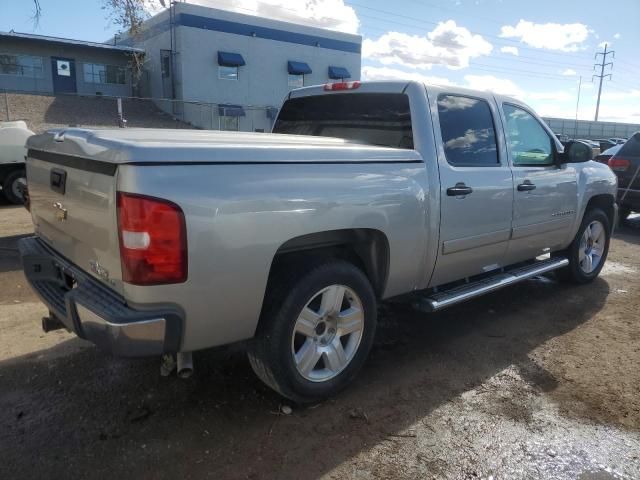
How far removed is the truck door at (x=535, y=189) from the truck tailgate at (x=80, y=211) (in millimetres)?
3185

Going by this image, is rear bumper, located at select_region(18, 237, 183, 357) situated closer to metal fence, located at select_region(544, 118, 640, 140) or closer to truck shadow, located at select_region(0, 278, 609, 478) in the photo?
truck shadow, located at select_region(0, 278, 609, 478)

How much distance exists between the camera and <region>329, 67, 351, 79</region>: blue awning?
31.1m

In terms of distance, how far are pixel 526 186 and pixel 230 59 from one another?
25.2 m

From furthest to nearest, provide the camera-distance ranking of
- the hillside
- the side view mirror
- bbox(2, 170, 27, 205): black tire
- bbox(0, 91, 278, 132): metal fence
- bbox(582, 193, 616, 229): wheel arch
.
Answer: bbox(0, 91, 278, 132): metal fence, the hillside, bbox(2, 170, 27, 205): black tire, bbox(582, 193, 616, 229): wheel arch, the side view mirror

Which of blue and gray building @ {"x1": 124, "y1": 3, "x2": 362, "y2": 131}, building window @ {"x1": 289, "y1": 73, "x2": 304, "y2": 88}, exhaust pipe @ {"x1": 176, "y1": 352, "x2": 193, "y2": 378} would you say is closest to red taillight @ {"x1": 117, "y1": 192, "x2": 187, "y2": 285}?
exhaust pipe @ {"x1": 176, "y1": 352, "x2": 193, "y2": 378}

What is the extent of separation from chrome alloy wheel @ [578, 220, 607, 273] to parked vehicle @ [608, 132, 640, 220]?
407 centimetres

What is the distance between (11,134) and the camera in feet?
32.9

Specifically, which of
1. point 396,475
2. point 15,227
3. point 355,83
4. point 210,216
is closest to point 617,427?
point 396,475

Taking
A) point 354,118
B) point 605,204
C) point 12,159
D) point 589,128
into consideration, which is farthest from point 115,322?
point 589,128

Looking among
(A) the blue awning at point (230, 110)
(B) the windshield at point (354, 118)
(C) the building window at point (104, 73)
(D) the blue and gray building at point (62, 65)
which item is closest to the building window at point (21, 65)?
(D) the blue and gray building at point (62, 65)

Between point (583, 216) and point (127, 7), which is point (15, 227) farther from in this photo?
point (583, 216)

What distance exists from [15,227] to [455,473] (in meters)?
7.87

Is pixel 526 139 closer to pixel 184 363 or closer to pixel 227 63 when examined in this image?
pixel 184 363

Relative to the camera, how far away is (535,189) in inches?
178
